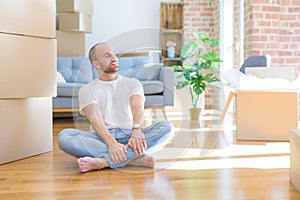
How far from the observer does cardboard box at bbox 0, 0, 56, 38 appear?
2.08m

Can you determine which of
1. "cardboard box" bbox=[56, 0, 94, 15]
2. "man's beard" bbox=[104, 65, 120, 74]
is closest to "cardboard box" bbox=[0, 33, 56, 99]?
"man's beard" bbox=[104, 65, 120, 74]

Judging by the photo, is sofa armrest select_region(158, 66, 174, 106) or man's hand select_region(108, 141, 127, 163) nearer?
man's hand select_region(108, 141, 127, 163)

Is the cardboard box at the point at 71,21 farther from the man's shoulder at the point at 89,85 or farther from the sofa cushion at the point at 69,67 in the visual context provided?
the man's shoulder at the point at 89,85

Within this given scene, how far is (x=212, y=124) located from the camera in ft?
8.38

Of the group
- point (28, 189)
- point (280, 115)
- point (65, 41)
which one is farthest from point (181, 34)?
point (28, 189)

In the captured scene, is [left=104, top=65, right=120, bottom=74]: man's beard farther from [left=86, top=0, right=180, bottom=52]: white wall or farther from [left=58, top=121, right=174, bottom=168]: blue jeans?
[left=86, top=0, right=180, bottom=52]: white wall

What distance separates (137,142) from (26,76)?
0.71 m

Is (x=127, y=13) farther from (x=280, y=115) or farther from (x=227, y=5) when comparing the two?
(x=280, y=115)

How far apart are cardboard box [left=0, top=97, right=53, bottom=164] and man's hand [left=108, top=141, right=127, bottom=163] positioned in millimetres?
580

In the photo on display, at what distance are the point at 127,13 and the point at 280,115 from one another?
337 centimetres

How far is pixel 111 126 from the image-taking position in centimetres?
209

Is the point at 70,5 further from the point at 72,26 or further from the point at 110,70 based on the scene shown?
the point at 110,70

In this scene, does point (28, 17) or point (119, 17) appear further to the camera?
point (119, 17)

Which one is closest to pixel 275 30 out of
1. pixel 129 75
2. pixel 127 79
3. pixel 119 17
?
pixel 119 17
